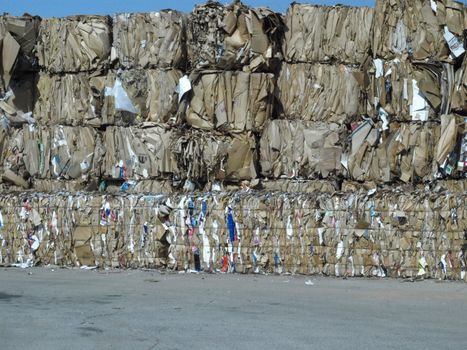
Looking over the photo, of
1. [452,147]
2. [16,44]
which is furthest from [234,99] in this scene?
[16,44]

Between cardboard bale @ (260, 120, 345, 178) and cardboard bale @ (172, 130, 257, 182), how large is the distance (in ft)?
0.89

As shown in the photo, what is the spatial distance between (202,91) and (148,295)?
3.11 metres

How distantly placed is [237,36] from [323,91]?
1.38 meters

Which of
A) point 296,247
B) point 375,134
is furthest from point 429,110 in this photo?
point 296,247

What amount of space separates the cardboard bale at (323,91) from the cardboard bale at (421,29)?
0.69 metres

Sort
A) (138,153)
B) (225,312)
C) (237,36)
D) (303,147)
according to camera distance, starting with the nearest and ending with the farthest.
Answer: (225,312), (237,36), (303,147), (138,153)

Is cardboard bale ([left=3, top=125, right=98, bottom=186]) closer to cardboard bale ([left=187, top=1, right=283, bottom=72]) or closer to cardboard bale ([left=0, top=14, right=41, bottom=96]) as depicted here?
cardboard bale ([left=0, top=14, right=41, bottom=96])

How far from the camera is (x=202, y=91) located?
11.4 meters

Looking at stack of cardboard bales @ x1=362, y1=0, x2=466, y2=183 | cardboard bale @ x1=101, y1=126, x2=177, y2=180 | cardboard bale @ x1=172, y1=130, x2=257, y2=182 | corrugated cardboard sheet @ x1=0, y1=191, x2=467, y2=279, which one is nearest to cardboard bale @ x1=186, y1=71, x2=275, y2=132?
cardboard bale @ x1=172, y1=130, x2=257, y2=182

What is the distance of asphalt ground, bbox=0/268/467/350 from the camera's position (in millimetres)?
7301

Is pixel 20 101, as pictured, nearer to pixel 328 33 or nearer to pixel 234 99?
pixel 234 99

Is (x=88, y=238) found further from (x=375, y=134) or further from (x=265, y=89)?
(x=375, y=134)

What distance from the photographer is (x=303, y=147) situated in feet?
37.3

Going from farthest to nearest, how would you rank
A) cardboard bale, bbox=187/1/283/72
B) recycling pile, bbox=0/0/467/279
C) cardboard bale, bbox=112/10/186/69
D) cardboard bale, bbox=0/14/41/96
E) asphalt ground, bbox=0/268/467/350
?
cardboard bale, bbox=0/14/41/96 → cardboard bale, bbox=112/10/186/69 → cardboard bale, bbox=187/1/283/72 → recycling pile, bbox=0/0/467/279 → asphalt ground, bbox=0/268/467/350
